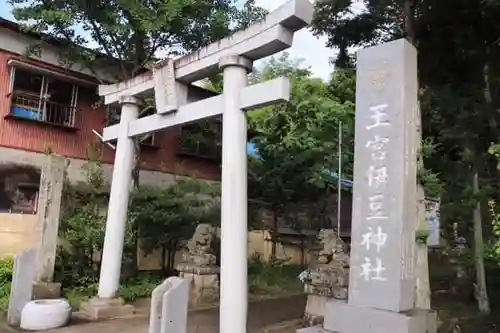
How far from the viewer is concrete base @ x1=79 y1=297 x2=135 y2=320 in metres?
8.93

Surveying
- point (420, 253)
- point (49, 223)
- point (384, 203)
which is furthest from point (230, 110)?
point (49, 223)

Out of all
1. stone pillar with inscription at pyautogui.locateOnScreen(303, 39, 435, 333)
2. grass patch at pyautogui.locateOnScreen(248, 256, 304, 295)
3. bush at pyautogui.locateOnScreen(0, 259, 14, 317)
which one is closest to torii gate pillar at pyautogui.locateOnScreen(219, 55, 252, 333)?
stone pillar with inscription at pyautogui.locateOnScreen(303, 39, 435, 333)

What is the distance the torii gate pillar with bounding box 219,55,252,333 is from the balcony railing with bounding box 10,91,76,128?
828 cm

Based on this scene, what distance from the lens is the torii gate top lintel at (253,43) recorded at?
678 cm

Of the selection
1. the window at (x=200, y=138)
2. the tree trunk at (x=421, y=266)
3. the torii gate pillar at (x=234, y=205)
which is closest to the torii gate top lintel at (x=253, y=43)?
the torii gate pillar at (x=234, y=205)

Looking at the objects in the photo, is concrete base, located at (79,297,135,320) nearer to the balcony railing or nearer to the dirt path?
the dirt path

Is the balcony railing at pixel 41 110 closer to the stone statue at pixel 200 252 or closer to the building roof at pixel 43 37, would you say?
the building roof at pixel 43 37

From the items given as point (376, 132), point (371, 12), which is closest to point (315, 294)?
point (376, 132)

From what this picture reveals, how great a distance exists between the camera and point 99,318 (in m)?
8.84

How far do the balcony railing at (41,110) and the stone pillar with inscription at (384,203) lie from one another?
35.0 feet

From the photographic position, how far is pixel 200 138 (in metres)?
16.6

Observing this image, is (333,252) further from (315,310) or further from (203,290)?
(203,290)

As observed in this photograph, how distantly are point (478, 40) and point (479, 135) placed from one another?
2137 mm

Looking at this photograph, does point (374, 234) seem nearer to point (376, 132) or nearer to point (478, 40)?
point (376, 132)
